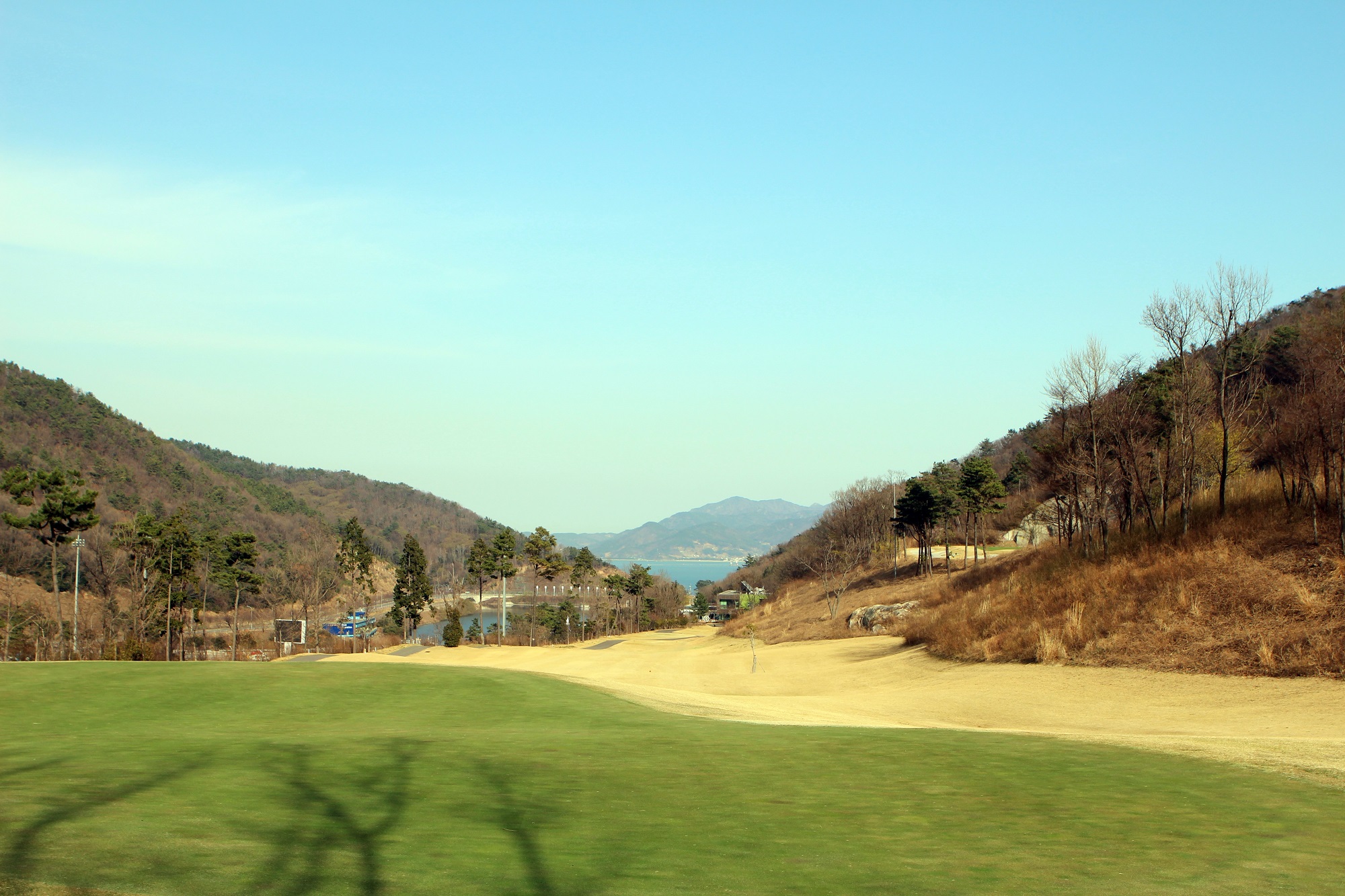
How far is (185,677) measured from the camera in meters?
16.3

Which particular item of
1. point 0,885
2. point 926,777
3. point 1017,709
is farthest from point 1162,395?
point 0,885

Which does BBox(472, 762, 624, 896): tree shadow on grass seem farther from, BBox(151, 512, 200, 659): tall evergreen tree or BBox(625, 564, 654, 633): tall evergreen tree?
BBox(625, 564, 654, 633): tall evergreen tree

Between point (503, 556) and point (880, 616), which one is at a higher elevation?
point (503, 556)

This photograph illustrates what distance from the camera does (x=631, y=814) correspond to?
6262mm

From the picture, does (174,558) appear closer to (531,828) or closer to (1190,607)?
(1190,607)

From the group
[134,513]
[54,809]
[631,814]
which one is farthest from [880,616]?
[134,513]

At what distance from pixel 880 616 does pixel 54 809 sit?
35751 mm

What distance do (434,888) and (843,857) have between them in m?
2.46

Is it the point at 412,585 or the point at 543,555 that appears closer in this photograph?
the point at 412,585

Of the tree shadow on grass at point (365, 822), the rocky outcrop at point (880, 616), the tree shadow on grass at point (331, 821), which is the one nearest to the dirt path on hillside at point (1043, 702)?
the rocky outcrop at point (880, 616)

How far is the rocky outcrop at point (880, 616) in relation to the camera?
37250 millimetres

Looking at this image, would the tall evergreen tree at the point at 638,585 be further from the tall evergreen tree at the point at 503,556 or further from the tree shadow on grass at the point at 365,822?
the tree shadow on grass at the point at 365,822

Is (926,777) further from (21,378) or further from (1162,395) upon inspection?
(21,378)

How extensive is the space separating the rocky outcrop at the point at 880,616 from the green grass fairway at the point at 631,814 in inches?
1033
